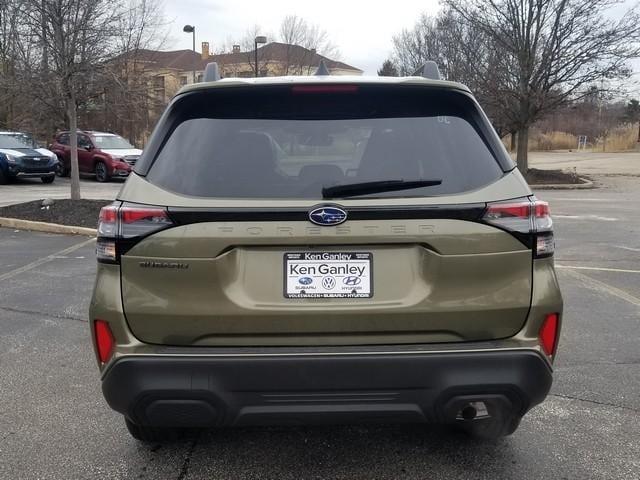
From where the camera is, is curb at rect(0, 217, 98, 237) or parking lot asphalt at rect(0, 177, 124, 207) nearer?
curb at rect(0, 217, 98, 237)

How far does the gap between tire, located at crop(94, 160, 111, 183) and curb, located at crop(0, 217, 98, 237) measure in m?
9.37

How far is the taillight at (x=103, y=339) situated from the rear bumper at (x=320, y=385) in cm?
9

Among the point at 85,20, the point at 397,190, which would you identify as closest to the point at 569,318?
the point at 397,190

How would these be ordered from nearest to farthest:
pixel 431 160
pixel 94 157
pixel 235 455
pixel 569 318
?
1. pixel 431 160
2. pixel 235 455
3. pixel 569 318
4. pixel 94 157

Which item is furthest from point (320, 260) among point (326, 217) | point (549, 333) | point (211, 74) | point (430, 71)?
point (430, 71)

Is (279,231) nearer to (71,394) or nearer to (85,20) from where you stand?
(71,394)

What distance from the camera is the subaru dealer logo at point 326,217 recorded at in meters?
2.27

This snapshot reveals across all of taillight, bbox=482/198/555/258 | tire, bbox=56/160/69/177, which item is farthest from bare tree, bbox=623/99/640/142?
taillight, bbox=482/198/555/258

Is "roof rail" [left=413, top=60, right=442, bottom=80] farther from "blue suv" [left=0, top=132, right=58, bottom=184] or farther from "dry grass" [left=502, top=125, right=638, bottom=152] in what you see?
"dry grass" [left=502, top=125, right=638, bottom=152]

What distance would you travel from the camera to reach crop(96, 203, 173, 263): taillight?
231 centimetres

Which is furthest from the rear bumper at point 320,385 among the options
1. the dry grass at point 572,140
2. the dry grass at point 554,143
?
the dry grass at point 554,143

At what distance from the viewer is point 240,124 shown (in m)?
2.51

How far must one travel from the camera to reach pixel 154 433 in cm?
296

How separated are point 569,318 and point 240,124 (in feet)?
12.7
